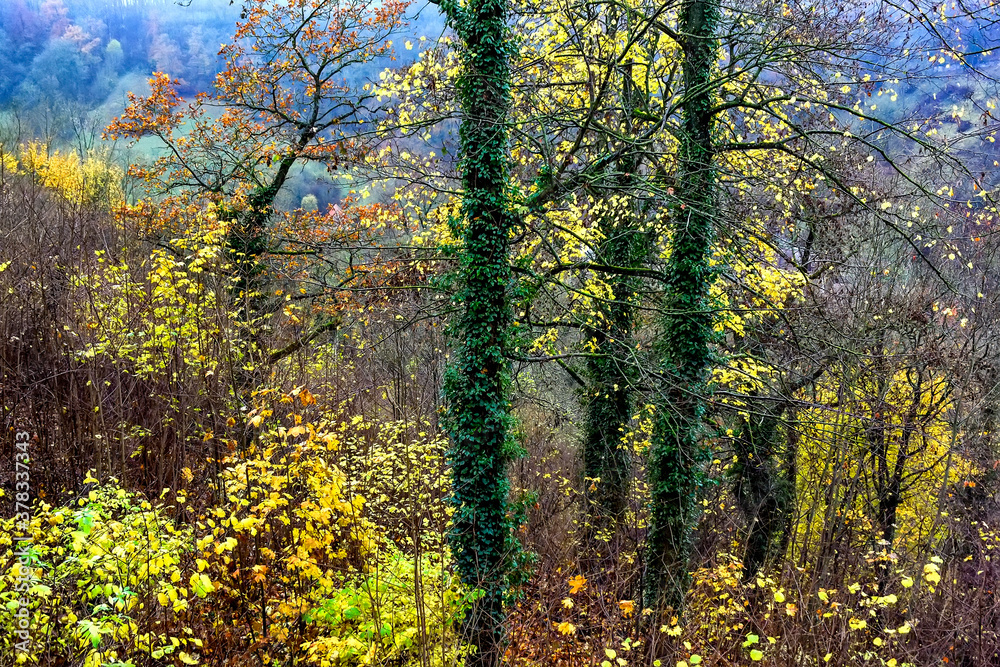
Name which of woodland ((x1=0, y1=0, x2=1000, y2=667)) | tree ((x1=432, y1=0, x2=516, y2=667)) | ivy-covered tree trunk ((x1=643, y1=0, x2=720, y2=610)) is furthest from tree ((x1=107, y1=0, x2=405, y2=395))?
ivy-covered tree trunk ((x1=643, y1=0, x2=720, y2=610))

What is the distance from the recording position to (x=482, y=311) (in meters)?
7.17

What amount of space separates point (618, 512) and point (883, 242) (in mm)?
7480

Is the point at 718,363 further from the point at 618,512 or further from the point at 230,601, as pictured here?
the point at 230,601

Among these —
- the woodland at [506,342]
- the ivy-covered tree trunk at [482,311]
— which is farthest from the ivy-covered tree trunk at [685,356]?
the ivy-covered tree trunk at [482,311]

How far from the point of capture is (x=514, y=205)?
748cm

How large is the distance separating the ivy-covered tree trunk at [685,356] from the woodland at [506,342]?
64 millimetres

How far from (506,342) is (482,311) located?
53cm

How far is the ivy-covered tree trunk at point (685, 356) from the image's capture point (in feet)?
26.8

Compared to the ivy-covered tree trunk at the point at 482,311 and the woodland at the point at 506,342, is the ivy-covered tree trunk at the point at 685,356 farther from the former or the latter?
the ivy-covered tree trunk at the point at 482,311

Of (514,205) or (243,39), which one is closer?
(514,205)

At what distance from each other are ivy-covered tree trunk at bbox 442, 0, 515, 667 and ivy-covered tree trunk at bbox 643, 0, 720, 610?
2.40 meters

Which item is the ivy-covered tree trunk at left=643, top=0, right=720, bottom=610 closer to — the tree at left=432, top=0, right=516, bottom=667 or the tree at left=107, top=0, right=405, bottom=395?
the tree at left=432, top=0, right=516, bottom=667

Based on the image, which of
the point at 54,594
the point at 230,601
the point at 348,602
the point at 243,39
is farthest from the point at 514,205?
the point at 243,39

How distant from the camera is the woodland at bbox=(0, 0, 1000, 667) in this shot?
5.17m
